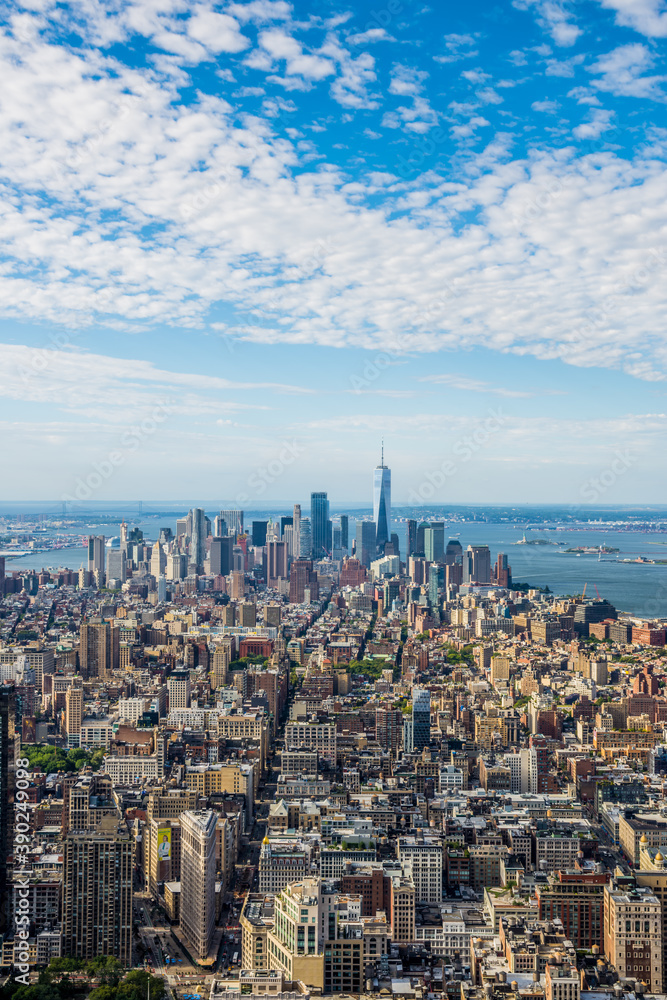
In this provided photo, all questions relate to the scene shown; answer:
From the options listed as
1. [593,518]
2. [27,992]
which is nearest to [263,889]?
[27,992]

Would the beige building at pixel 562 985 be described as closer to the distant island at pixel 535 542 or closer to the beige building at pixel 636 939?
the beige building at pixel 636 939

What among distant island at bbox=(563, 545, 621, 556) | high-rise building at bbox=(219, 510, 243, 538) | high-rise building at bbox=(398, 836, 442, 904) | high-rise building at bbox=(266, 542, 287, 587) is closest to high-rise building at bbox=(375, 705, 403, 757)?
high-rise building at bbox=(398, 836, 442, 904)

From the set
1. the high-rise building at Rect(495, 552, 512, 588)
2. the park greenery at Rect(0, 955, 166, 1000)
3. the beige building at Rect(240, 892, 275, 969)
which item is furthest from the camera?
the high-rise building at Rect(495, 552, 512, 588)

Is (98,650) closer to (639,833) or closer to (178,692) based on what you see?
(178,692)

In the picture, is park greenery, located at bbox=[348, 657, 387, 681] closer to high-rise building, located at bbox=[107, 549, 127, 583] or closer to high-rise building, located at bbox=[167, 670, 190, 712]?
high-rise building, located at bbox=[167, 670, 190, 712]

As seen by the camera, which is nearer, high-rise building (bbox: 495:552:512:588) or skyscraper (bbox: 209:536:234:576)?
high-rise building (bbox: 495:552:512:588)

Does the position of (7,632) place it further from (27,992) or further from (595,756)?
(27,992)
